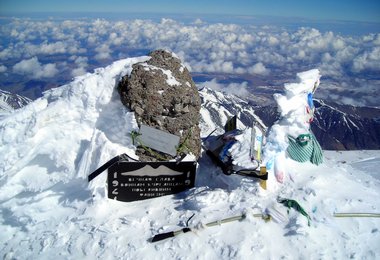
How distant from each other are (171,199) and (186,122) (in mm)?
1821

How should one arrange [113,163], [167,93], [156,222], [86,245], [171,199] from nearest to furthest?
[86,245] → [156,222] → [113,163] → [171,199] → [167,93]

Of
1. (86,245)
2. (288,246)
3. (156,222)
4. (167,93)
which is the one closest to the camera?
(288,246)

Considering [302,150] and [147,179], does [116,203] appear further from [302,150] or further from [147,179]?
[302,150]

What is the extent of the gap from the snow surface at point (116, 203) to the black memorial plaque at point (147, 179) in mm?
187

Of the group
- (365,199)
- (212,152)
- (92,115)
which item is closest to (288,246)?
(365,199)

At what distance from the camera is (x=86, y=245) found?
205 inches

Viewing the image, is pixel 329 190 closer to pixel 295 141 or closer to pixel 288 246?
pixel 295 141

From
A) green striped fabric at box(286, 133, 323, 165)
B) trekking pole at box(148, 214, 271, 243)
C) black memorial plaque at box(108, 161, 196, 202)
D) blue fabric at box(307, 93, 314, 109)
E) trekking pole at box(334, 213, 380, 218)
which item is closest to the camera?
trekking pole at box(148, 214, 271, 243)

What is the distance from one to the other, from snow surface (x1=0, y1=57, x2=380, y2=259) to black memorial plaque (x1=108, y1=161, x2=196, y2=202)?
19cm

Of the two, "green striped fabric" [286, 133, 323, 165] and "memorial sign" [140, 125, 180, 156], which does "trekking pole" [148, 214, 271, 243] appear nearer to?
"memorial sign" [140, 125, 180, 156]

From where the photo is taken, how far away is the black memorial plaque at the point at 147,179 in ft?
20.4

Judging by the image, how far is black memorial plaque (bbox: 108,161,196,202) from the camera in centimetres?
621

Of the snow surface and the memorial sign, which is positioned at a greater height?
Result: the memorial sign

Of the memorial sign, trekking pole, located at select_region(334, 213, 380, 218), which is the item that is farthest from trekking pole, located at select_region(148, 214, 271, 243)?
the memorial sign
